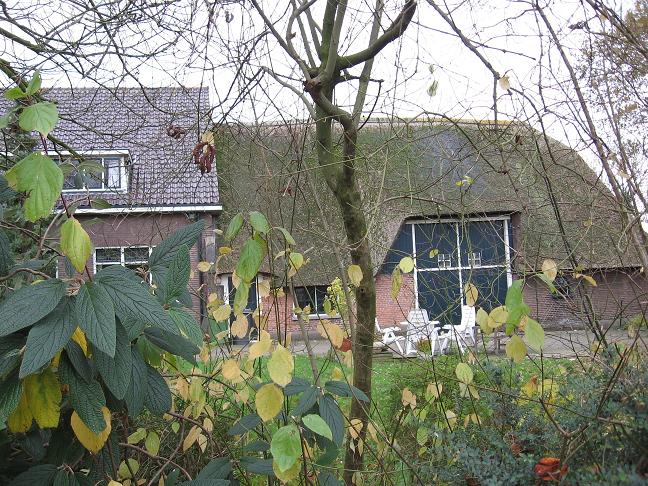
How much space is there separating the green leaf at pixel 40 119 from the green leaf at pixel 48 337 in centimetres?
37

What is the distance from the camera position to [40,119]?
43.5 inches

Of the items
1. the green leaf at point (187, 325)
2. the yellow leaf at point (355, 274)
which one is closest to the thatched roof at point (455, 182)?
the yellow leaf at point (355, 274)

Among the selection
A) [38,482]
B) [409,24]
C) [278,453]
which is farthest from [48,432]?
[409,24]

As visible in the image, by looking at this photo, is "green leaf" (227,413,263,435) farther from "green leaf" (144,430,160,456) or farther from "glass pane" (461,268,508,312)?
"glass pane" (461,268,508,312)

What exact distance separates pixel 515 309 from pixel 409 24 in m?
1.59

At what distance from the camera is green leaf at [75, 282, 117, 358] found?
3.79ft

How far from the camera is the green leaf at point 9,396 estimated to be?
50.9 inches

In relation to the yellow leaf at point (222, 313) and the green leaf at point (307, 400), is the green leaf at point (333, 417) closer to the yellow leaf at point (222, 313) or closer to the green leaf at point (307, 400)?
the green leaf at point (307, 400)

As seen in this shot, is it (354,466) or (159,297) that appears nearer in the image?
(159,297)

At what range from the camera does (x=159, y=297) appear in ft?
5.41

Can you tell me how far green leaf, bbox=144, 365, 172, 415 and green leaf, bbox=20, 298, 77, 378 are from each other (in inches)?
16.0

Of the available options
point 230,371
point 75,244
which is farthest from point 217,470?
point 75,244

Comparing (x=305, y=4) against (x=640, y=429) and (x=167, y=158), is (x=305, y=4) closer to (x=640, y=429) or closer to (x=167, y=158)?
(x=167, y=158)

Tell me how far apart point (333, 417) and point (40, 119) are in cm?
106
